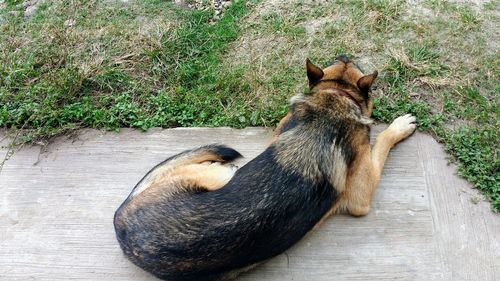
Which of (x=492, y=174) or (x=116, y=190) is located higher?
(x=116, y=190)

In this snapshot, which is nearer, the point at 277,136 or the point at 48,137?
the point at 277,136

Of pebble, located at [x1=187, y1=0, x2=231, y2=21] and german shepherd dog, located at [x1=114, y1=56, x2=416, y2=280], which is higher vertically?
pebble, located at [x1=187, y1=0, x2=231, y2=21]

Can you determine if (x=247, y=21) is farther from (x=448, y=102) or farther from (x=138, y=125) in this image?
(x=448, y=102)

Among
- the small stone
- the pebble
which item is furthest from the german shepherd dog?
the small stone

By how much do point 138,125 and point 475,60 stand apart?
3.71m

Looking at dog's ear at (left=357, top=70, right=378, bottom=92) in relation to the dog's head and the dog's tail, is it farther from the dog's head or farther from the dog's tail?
the dog's tail

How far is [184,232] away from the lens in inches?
120

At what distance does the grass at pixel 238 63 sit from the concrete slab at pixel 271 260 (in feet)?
0.89

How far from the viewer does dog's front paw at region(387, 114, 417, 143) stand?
13.5ft

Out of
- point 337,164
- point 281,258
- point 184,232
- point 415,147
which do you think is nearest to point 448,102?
point 415,147

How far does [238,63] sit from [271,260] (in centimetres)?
248

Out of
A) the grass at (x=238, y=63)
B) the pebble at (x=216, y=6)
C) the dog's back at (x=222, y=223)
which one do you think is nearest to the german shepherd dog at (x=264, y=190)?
the dog's back at (x=222, y=223)

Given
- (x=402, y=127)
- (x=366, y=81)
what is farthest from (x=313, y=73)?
(x=402, y=127)

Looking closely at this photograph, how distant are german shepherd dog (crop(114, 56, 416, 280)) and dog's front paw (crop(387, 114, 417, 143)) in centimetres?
1
